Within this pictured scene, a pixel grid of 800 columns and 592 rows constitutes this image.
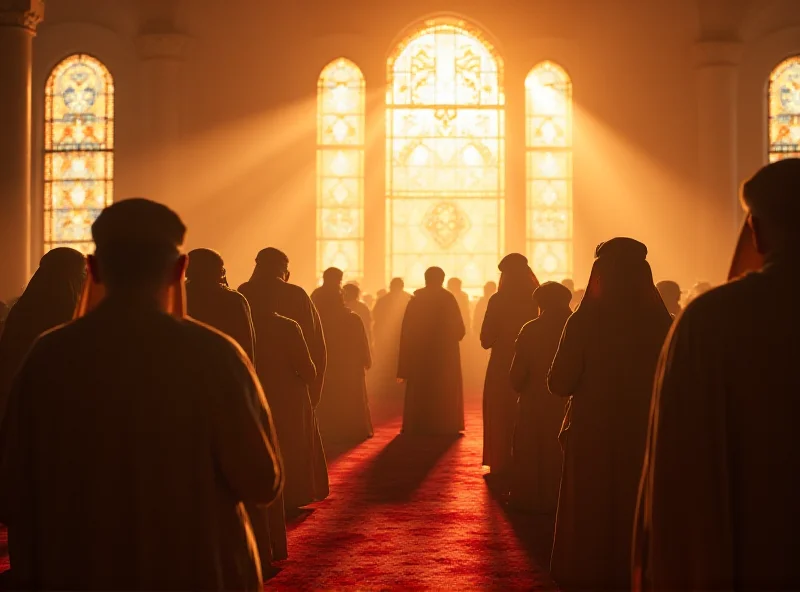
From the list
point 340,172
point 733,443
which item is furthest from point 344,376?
point 733,443

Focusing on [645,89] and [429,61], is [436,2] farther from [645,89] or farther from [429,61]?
[645,89]

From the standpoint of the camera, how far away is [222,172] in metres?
18.2

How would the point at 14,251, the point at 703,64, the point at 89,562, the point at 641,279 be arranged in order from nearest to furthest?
1. the point at 89,562
2. the point at 641,279
3. the point at 14,251
4. the point at 703,64

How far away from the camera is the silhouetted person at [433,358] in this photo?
36.7 feet

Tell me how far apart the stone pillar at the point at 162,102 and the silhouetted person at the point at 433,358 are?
759 cm

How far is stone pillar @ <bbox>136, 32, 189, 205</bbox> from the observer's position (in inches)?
682

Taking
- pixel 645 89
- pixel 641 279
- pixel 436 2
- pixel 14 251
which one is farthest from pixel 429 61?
pixel 641 279

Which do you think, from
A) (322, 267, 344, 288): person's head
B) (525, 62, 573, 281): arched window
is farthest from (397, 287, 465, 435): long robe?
(525, 62, 573, 281): arched window

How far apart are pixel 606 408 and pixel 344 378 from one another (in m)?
6.31

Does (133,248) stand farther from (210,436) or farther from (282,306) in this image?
(282,306)

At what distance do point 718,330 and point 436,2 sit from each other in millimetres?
16630

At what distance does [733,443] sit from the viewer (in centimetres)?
239

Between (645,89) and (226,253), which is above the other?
(645,89)

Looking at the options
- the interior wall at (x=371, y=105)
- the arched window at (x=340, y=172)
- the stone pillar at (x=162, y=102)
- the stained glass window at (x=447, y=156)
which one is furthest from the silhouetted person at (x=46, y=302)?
the stained glass window at (x=447, y=156)
